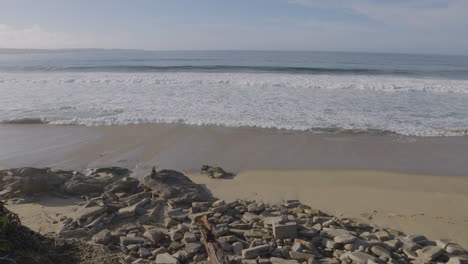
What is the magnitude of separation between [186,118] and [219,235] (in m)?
6.95

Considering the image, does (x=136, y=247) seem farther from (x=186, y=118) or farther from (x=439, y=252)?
(x=186, y=118)

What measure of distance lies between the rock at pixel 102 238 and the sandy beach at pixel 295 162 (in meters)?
0.89

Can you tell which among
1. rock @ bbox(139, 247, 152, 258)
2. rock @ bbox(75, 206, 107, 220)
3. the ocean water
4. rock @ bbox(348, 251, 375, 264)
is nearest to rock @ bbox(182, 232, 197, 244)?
rock @ bbox(139, 247, 152, 258)

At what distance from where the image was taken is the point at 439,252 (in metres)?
3.68

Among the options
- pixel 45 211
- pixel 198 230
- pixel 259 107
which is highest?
pixel 259 107

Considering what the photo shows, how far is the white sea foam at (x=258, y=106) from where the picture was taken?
399 inches

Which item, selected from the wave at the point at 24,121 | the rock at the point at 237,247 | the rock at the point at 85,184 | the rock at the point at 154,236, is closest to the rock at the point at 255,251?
the rock at the point at 237,247

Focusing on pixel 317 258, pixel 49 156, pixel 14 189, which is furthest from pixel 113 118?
pixel 317 258

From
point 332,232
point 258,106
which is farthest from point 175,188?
point 258,106

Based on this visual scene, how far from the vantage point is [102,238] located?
12.9 ft

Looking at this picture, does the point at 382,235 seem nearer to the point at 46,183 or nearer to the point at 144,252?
the point at 144,252

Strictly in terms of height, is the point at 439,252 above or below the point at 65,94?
below

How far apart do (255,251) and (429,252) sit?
2.01m

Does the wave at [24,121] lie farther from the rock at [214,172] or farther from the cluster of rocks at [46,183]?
the rock at [214,172]
